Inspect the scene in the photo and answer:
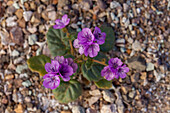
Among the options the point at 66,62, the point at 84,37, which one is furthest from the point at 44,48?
the point at 84,37

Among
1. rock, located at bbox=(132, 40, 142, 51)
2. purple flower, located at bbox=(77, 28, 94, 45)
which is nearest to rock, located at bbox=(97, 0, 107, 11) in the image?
rock, located at bbox=(132, 40, 142, 51)

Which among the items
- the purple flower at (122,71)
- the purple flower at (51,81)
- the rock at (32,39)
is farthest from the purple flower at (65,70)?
the rock at (32,39)

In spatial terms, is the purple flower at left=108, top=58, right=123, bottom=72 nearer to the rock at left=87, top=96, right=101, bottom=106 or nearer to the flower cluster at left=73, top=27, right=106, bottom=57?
the flower cluster at left=73, top=27, right=106, bottom=57

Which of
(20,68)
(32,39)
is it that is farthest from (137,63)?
(20,68)

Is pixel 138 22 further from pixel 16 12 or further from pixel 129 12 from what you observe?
pixel 16 12

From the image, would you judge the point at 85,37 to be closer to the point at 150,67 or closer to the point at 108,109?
the point at 108,109

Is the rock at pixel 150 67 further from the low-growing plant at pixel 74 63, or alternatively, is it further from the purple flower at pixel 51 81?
the purple flower at pixel 51 81
